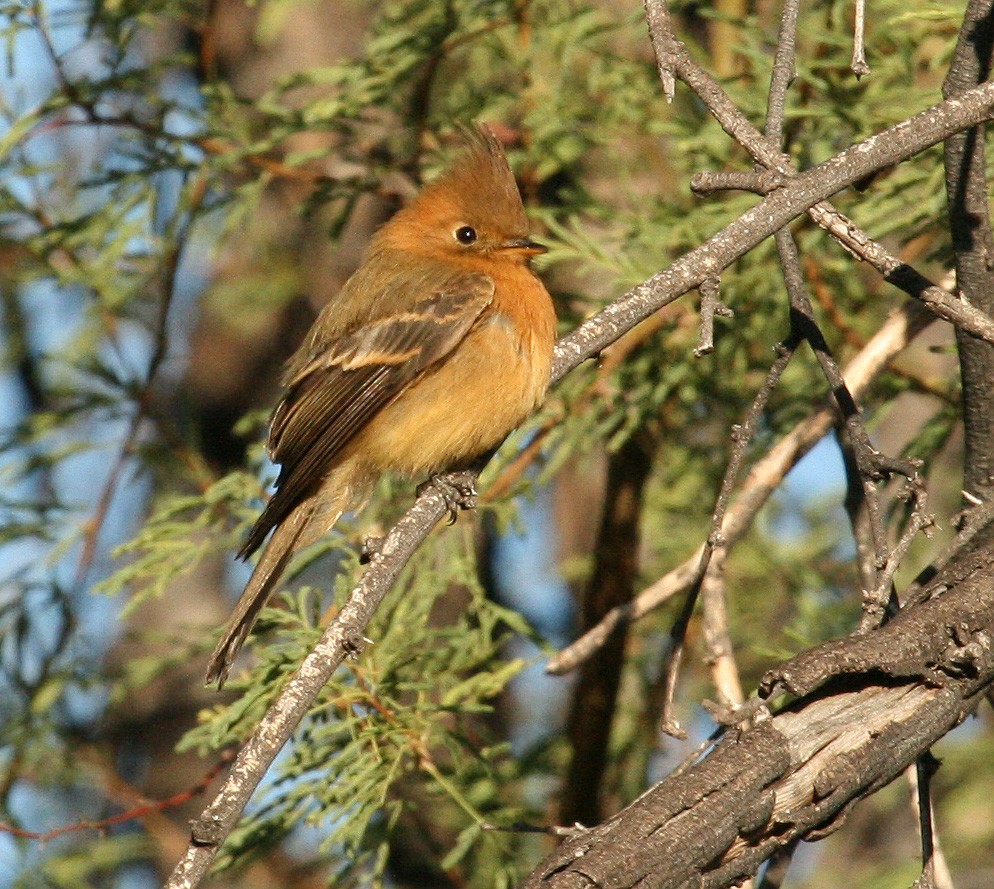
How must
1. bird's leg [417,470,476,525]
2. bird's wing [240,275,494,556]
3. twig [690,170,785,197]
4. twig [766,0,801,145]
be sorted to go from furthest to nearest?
1. bird's wing [240,275,494,556]
2. bird's leg [417,470,476,525]
3. twig [766,0,801,145]
4. twig [690,170,785,197]

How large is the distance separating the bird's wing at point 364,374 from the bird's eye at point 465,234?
Answer: 0.72ft

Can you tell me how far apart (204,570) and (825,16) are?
372 cm

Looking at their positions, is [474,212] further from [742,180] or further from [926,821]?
[926,821]

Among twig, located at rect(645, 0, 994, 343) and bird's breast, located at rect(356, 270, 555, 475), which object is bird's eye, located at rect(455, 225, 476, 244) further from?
twig, located at rect(645, 0, 994, 343)

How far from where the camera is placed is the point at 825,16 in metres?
4.76

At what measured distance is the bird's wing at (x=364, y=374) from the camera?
13.8 feet

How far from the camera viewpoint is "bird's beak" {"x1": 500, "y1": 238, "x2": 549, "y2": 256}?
443cm

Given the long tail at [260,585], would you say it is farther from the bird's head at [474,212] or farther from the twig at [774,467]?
the bird's head at [474,212]

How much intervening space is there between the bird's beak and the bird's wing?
17 cm

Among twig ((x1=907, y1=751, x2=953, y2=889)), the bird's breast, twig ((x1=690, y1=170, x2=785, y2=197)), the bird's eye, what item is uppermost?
the bird's eye

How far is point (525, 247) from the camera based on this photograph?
447cm

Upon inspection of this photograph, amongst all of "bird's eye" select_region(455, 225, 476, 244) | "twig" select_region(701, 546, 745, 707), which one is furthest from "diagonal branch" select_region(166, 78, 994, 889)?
"bird's eye" select_region(455, 225, 476, 244)

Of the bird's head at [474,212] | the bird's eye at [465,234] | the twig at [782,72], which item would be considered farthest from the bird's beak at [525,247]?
the twig at [782,72]

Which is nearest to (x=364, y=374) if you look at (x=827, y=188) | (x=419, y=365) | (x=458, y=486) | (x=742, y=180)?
(x=419, y=365)
